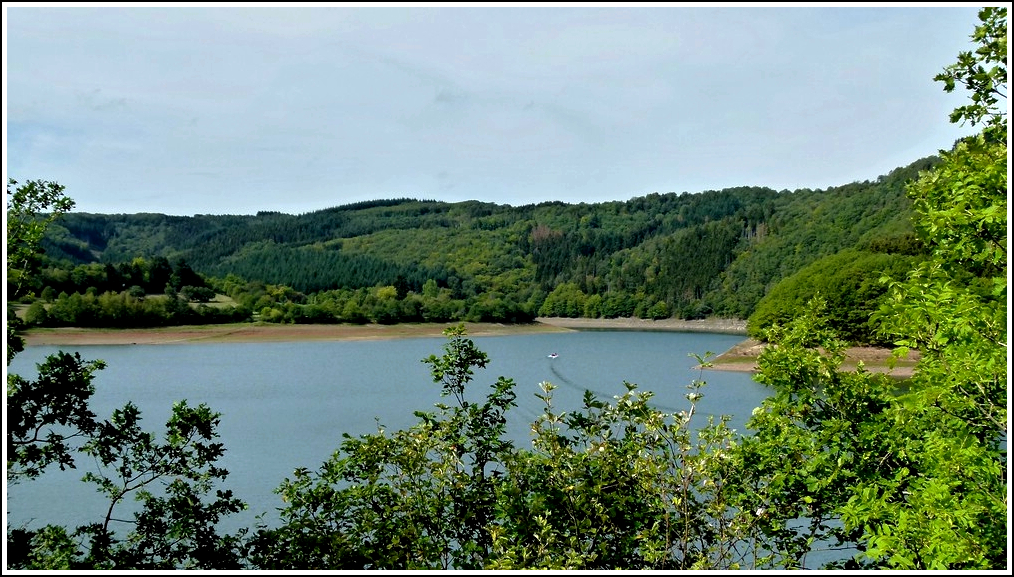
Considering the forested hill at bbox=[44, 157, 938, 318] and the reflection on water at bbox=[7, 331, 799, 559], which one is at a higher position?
the forested hill at bbox=[44, 157, 938, 318]

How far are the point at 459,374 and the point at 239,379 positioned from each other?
4007 cm

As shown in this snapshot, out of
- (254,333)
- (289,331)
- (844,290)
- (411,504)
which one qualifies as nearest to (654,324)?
(289,331)

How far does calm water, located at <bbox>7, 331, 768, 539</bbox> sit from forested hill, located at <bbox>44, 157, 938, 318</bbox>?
2933 cm

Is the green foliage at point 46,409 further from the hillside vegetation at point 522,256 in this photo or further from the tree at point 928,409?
the hillside vegetation at point 522,256

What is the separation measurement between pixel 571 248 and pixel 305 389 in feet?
411

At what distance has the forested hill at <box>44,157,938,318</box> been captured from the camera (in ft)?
373

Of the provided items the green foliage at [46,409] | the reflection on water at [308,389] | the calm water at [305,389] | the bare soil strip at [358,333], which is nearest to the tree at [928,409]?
the green foliage at [46,409]

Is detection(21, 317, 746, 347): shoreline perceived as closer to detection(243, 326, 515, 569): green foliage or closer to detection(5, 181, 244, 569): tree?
detection(5, 181, 244, 569): tree

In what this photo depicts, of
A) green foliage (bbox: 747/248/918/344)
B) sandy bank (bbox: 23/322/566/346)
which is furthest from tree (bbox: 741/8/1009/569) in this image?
sandy bank (bbox: 23/322/566/346)

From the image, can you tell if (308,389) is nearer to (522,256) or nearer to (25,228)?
(25,228)

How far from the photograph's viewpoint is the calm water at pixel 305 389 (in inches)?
663

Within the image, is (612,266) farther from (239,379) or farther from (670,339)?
(239,379)

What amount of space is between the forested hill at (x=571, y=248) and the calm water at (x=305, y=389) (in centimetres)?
2933

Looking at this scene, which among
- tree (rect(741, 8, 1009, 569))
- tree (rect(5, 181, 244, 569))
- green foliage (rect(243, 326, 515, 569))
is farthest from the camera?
tree (rect(5, 181, 244, 569))
